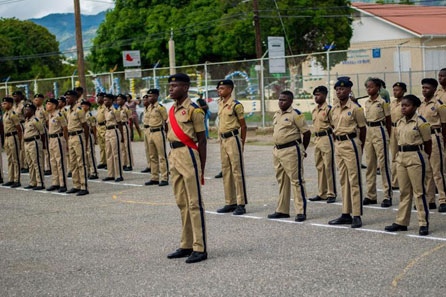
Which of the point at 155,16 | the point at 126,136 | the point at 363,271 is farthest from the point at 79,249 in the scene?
the point at 155,16

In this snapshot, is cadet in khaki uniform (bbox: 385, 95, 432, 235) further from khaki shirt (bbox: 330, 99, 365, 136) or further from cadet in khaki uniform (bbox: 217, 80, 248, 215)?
cadet in khaki uniform (bbox: 217, 80, 248, 215)

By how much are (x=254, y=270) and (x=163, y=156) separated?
7.90m

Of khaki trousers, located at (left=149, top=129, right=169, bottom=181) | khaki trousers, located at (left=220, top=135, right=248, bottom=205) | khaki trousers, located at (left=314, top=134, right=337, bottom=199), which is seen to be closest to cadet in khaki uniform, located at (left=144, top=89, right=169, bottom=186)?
khaki trousers, located at (left=149, top=129, right=169, bottom=181)

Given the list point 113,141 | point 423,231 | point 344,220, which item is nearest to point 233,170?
point 344,220

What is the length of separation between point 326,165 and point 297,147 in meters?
1.67

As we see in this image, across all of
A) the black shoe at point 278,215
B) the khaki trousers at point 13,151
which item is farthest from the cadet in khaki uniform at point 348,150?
the khaki trousers at point 13,151

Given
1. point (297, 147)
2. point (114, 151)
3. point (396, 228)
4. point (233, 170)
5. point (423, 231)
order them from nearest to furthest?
point (423, 231), point (396, 228), point (297, 147), point (233, 170), point (114, 151)

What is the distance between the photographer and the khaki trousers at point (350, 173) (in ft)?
31.4

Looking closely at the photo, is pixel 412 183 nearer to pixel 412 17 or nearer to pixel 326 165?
pixel 326 165

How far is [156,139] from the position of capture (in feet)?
49.9

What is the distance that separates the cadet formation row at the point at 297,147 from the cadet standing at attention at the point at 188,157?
0.01 m

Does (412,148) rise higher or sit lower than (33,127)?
lower

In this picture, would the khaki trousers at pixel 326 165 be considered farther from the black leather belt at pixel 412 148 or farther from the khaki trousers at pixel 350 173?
the black leather belt at pixel 412 148

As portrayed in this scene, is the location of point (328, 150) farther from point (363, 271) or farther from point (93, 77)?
point (93, 77)
